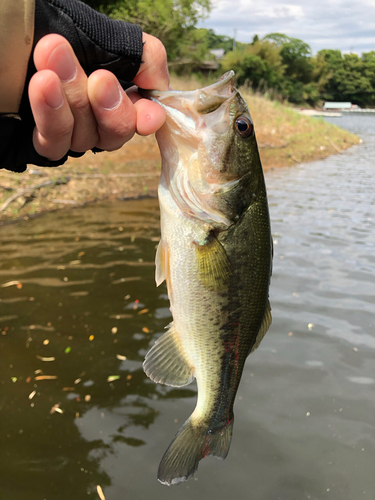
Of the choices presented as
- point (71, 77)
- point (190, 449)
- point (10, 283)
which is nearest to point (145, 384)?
point (190, 449)

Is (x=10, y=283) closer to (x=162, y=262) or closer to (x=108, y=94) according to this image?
(x=162, y=262)

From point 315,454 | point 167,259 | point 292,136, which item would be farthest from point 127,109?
point 292,136

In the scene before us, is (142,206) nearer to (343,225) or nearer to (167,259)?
(343,225)

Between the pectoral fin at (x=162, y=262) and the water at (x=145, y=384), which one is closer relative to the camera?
the pectoral fin at (x=162, y=262)

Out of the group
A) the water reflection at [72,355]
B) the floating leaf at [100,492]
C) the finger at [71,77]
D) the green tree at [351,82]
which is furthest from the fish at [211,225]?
the green tree at [351,82]

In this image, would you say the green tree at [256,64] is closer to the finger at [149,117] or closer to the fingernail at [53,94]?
the finger at [149,117]

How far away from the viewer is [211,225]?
198 cm

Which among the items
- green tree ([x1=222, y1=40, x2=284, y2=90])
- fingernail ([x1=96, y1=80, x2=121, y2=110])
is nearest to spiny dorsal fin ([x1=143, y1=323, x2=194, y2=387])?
fingernail ([x1=96, y1=80, x2=121, y2=110])

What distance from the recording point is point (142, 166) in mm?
14602

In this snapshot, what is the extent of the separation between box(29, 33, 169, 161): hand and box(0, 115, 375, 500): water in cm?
322

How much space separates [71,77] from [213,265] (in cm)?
105

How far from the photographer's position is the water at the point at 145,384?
12.6ft

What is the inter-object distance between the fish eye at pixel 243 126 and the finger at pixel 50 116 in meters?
0.79

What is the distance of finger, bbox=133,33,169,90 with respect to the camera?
1956 millimetres
